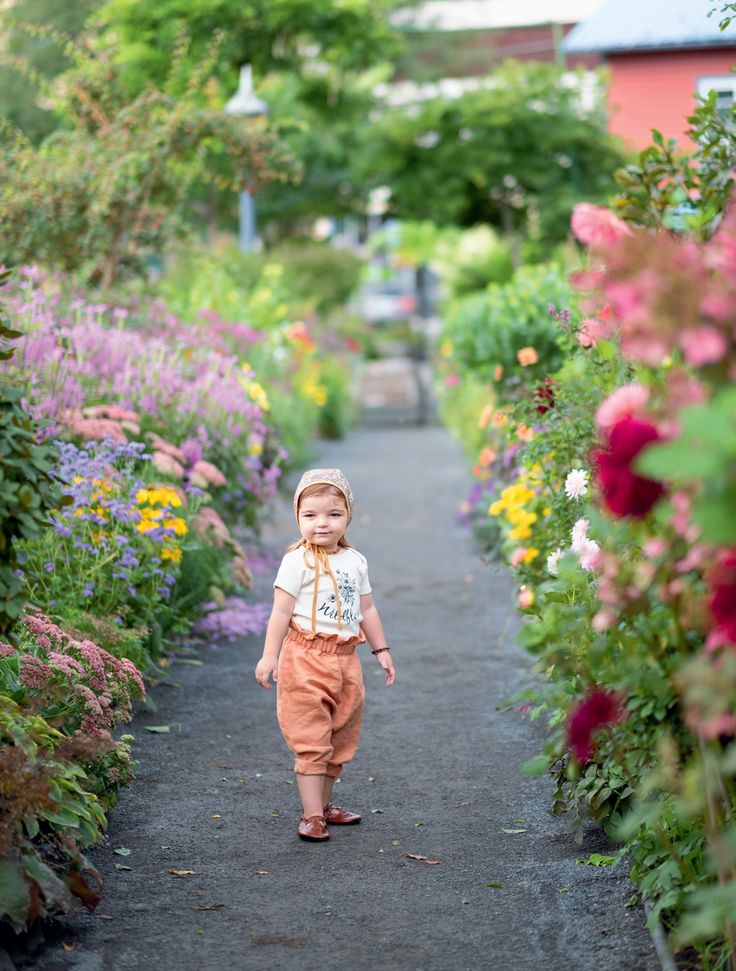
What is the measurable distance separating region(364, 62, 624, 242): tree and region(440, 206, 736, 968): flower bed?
1758 centimetres

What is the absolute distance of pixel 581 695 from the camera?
12.1 feet

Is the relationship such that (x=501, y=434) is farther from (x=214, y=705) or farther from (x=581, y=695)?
(x=581, y=695)

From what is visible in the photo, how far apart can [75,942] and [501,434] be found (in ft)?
22.7

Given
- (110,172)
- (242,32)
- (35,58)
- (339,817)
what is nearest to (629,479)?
(339,817)

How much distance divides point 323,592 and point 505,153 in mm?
18691

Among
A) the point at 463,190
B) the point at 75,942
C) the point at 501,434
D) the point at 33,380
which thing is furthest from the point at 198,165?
the point at 463,190

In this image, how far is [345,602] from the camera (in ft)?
15.4

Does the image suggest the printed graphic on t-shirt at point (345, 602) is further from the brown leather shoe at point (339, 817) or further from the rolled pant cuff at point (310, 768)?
the brown leather shoe at point (339, 817)

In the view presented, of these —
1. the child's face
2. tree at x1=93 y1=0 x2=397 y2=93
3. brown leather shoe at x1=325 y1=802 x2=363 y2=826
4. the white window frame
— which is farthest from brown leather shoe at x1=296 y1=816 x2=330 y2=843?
the white window frame

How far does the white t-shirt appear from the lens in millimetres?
4664

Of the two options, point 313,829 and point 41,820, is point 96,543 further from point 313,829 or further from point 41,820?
point 41,820

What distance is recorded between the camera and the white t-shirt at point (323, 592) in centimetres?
466

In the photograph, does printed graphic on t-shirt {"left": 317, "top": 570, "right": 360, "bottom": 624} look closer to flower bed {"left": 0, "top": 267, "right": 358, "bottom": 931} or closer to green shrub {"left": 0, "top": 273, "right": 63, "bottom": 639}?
flower bed {"left": 0, "top": 267, "right": 358, "bottom": 931}

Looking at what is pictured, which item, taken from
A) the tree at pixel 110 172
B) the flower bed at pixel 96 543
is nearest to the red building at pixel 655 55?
the tree at pixel 110 172
